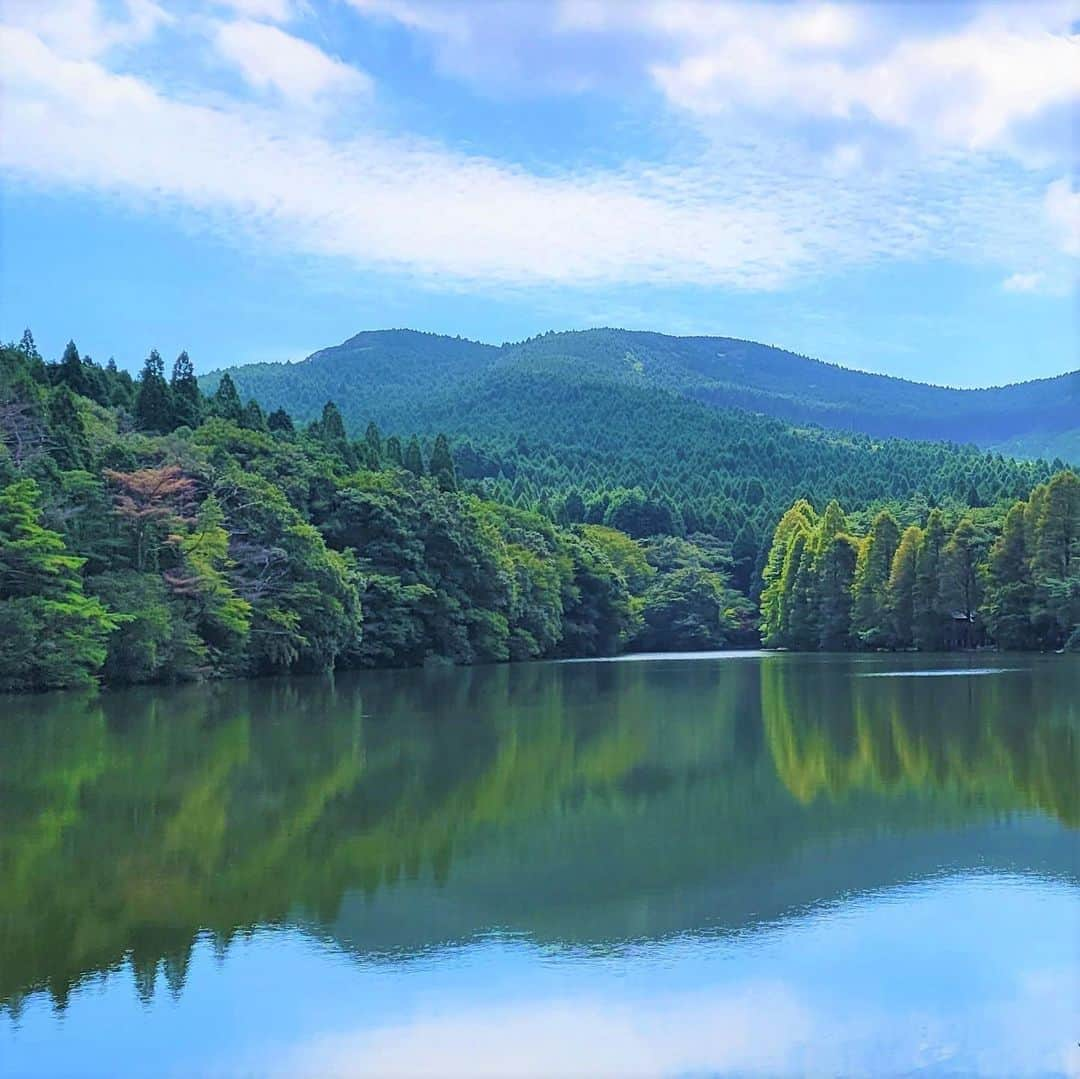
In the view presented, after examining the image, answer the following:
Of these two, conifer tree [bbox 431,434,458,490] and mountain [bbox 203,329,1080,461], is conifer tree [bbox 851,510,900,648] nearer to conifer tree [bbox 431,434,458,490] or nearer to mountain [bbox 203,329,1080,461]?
conifer tree [bbox 431,434,458,490]

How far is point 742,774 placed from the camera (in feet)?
53.0

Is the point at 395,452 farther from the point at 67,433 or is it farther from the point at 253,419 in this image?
the point at 67,433

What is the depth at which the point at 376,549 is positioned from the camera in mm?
45219

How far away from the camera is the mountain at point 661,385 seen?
126562 mm

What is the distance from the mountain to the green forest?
30.1 meters

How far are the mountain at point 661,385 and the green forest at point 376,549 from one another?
30.1 meters

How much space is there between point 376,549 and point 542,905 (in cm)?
3624

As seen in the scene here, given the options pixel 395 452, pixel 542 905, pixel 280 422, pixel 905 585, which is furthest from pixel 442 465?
pixel 542 905

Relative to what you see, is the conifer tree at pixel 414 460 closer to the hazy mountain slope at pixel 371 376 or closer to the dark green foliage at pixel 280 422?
the dark green foliage at pixel 280 422

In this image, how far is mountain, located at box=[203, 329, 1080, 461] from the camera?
4983 inches

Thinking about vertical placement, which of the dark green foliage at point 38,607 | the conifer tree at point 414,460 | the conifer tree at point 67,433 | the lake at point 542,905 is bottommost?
the lake at point 542,905

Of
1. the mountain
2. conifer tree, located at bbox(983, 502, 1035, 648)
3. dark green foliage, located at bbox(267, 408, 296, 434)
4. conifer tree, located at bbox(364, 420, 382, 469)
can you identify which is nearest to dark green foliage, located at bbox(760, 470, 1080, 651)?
conifer tree, located at bbox(983, 502, 1035, 648)

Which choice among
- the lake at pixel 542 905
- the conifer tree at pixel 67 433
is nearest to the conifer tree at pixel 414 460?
the conifer tree at pixel 67 433

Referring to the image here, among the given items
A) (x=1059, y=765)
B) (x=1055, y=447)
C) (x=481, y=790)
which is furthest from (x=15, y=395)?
(x=1055, y=447)
